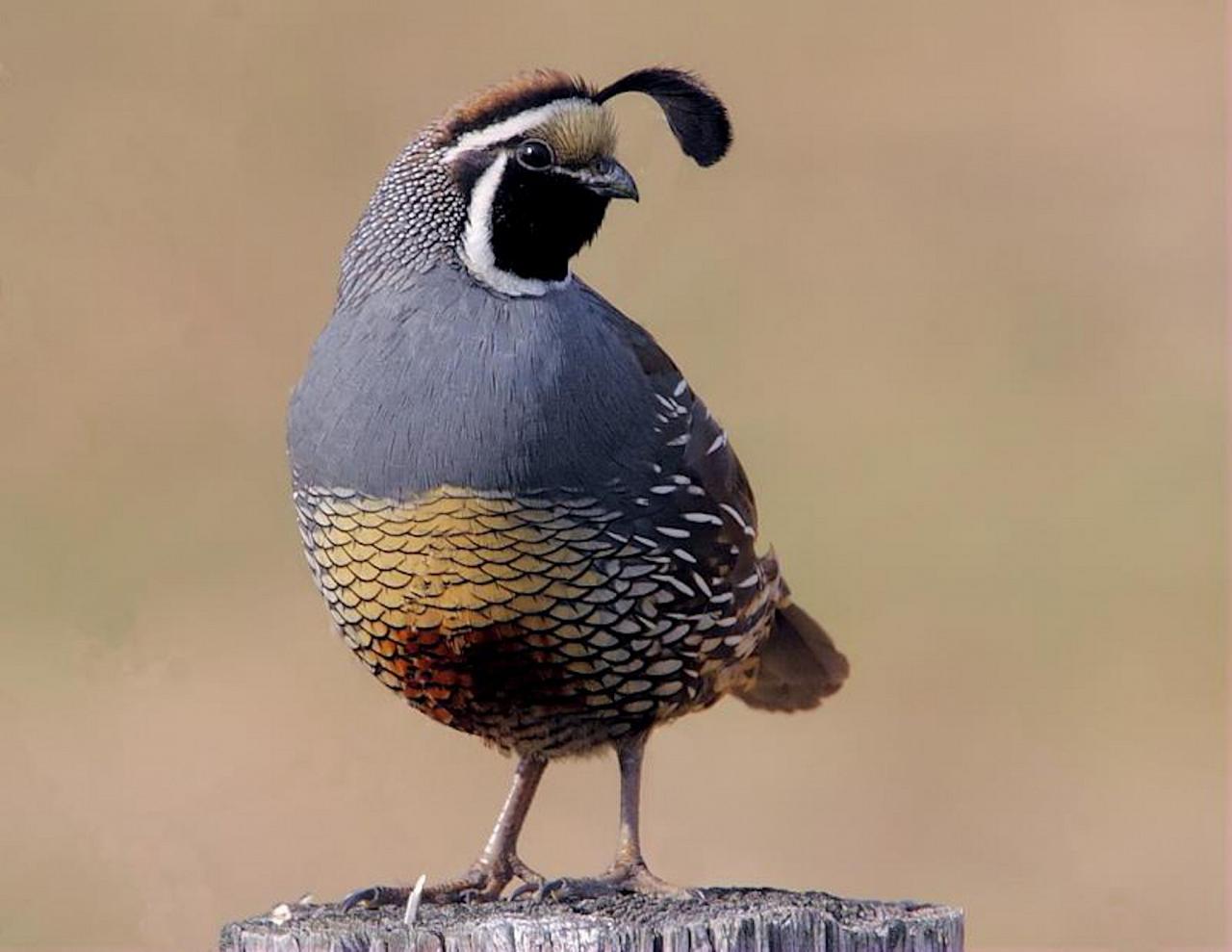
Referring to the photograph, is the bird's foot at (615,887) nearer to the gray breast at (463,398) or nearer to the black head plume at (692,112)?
the gray breast at (463,398)

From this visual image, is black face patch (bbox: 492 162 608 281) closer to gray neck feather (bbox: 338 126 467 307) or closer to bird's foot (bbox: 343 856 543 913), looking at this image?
gray neck feather (bbox: 338 126 467 307)

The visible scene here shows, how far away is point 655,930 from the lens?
341cm

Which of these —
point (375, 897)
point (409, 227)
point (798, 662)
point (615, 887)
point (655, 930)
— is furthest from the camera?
point (798, 662)

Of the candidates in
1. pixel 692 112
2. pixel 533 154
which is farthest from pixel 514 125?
pixel 692 112

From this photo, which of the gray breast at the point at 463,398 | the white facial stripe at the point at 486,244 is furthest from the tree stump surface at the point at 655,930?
the white facial stripe at the point at 486,244

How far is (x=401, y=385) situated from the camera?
4.10 m

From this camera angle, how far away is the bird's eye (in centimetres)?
416

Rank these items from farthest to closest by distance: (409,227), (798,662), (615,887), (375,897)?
(798,662)
(409,227)
(615,887)
(375,897)

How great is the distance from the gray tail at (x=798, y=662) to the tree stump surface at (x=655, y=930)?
1.26m

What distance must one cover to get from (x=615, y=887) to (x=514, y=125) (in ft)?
3.84

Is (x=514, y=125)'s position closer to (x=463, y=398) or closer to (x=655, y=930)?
(x=463, y=398)

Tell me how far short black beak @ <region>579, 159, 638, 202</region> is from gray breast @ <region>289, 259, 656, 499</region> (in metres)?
0.18

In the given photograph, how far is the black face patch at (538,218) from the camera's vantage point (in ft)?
13.7

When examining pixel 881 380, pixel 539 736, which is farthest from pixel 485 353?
pixel 881 380
